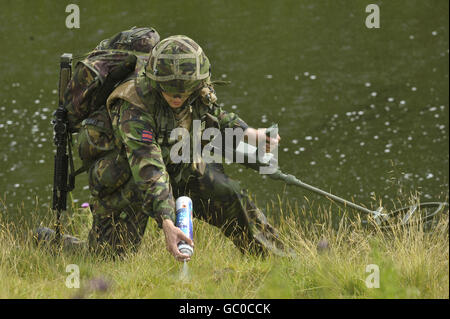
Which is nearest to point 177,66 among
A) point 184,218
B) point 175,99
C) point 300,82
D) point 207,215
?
point 175,99

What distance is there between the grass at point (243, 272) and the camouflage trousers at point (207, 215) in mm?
167

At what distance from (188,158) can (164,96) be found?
68 cm

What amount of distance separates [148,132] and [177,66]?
0.52 metres

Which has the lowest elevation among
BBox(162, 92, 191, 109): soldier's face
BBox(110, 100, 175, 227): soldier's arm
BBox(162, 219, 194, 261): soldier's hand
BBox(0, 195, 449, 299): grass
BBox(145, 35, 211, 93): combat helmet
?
BBox(0, 195, 449, 299): grass

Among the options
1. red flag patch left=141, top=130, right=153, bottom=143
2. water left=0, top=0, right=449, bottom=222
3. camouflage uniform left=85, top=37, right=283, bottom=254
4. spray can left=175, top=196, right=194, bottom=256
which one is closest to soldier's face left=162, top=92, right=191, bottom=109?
camouflage uniform left=85, top=37, right=283, bottom=254

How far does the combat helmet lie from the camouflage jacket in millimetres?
191

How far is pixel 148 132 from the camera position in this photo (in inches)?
222

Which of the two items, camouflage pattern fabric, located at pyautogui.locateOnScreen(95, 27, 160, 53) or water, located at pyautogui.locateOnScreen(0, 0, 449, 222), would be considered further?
water, located at pyautogui.locateOnScreen(0, 0, 449, 222)

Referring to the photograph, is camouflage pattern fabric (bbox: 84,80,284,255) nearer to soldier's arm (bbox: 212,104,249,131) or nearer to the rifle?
soldier's arm (bbox: 212,104,249,131)

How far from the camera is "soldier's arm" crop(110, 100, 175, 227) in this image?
546cm

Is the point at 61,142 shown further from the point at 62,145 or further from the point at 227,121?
the point at 227,121

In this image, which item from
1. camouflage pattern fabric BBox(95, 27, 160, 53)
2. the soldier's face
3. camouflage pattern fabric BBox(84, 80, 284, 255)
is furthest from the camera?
camouflage pattern fabric BBox(95, 27, 160, 53)

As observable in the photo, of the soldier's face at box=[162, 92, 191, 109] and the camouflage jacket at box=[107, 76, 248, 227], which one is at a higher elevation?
the soldier's face at box=[162, 92, 191, 109]

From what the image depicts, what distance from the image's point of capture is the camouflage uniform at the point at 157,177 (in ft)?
18.2
